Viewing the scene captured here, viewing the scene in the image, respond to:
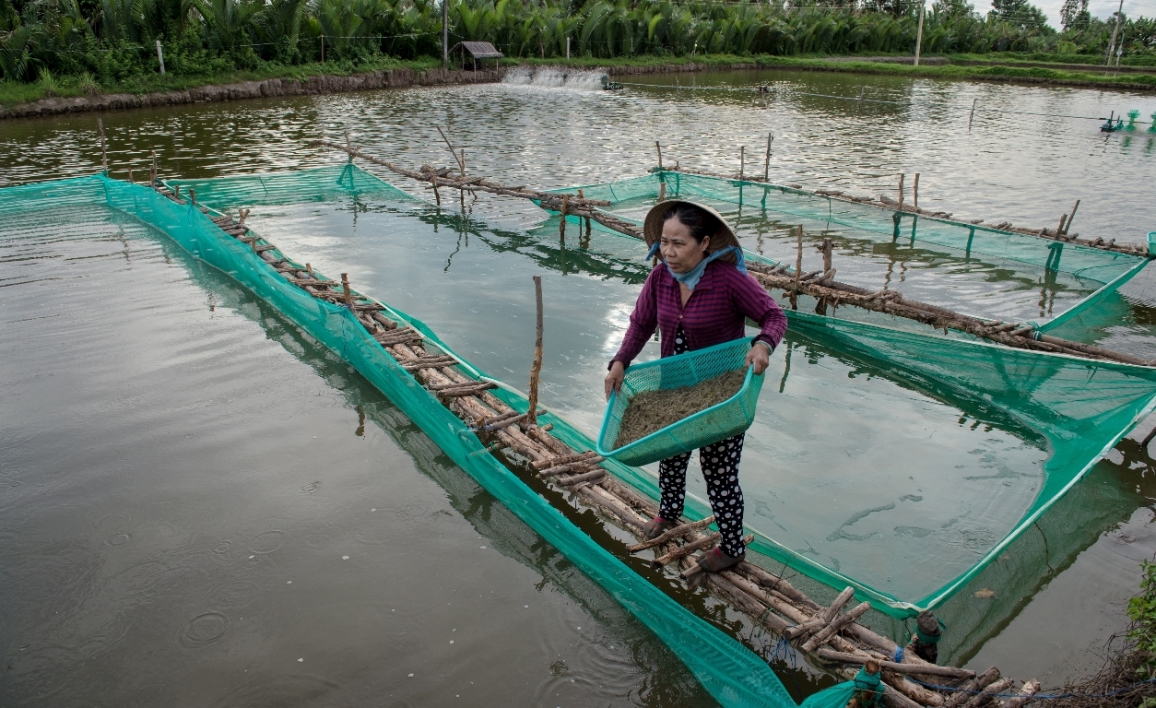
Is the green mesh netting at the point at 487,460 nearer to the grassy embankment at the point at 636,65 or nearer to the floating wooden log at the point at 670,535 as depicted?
the floating wooden log at the point at 670,535

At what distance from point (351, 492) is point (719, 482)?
2.16 meters

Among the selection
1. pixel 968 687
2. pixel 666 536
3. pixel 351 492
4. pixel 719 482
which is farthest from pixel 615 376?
pixel 351 492

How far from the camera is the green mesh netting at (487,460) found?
257 centimetres

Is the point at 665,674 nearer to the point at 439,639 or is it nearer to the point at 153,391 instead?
the point at 439,639

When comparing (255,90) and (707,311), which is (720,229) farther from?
(255,90)

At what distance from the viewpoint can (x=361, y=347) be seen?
4.89 m

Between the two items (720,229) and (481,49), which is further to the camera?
(481,49)

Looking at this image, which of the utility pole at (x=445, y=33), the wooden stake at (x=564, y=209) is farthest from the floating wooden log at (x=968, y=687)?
the utility pole at (x=445, y=33)

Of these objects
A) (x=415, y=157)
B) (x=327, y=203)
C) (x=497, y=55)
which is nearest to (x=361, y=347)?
(x=327, y=203)

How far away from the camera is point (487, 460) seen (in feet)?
12.2

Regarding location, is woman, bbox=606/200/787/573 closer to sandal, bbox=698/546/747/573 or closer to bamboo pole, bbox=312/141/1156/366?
sandal, bbox=698/546/747/573

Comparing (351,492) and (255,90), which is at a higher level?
(255,90)

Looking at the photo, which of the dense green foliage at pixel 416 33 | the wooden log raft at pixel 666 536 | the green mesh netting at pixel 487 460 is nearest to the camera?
the wooden log raft at pixel 666 536

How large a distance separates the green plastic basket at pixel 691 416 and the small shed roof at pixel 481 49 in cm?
2365
